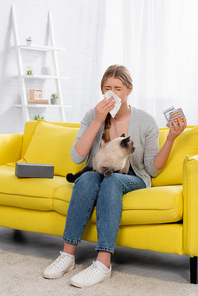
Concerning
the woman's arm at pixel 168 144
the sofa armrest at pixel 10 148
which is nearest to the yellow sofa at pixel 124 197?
the sofa armrest at pixel 10 148

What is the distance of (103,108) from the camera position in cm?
189

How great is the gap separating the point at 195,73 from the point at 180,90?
211mm

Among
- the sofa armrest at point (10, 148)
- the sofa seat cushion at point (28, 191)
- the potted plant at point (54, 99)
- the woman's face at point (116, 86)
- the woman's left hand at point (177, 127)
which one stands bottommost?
the sofa seat cushion at point (28, 191)

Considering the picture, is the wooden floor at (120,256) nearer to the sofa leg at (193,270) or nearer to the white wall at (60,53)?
the sofa leg at (193,270)

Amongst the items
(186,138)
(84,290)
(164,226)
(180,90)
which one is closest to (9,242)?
(84,290)

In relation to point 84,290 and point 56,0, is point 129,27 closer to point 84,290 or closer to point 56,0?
point 56,0

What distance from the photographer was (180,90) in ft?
11.7

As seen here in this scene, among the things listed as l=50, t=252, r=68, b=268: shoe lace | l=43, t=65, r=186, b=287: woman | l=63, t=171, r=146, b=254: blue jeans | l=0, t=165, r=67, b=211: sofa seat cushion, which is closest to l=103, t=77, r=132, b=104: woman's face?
l=43, t=65, r=186, b=287: woman

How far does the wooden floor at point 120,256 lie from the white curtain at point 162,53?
5.75 ft

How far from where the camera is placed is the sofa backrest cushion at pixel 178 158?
204cm

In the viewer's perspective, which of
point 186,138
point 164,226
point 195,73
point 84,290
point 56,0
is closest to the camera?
point 84,290

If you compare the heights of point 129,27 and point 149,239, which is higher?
point 129,27

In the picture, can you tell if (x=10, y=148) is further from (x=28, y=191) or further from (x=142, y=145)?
(x=142, y=145)

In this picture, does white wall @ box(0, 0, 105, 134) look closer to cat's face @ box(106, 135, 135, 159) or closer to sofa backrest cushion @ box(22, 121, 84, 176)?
sofa backrest cushion @ box(22, 121, 84, 176)
